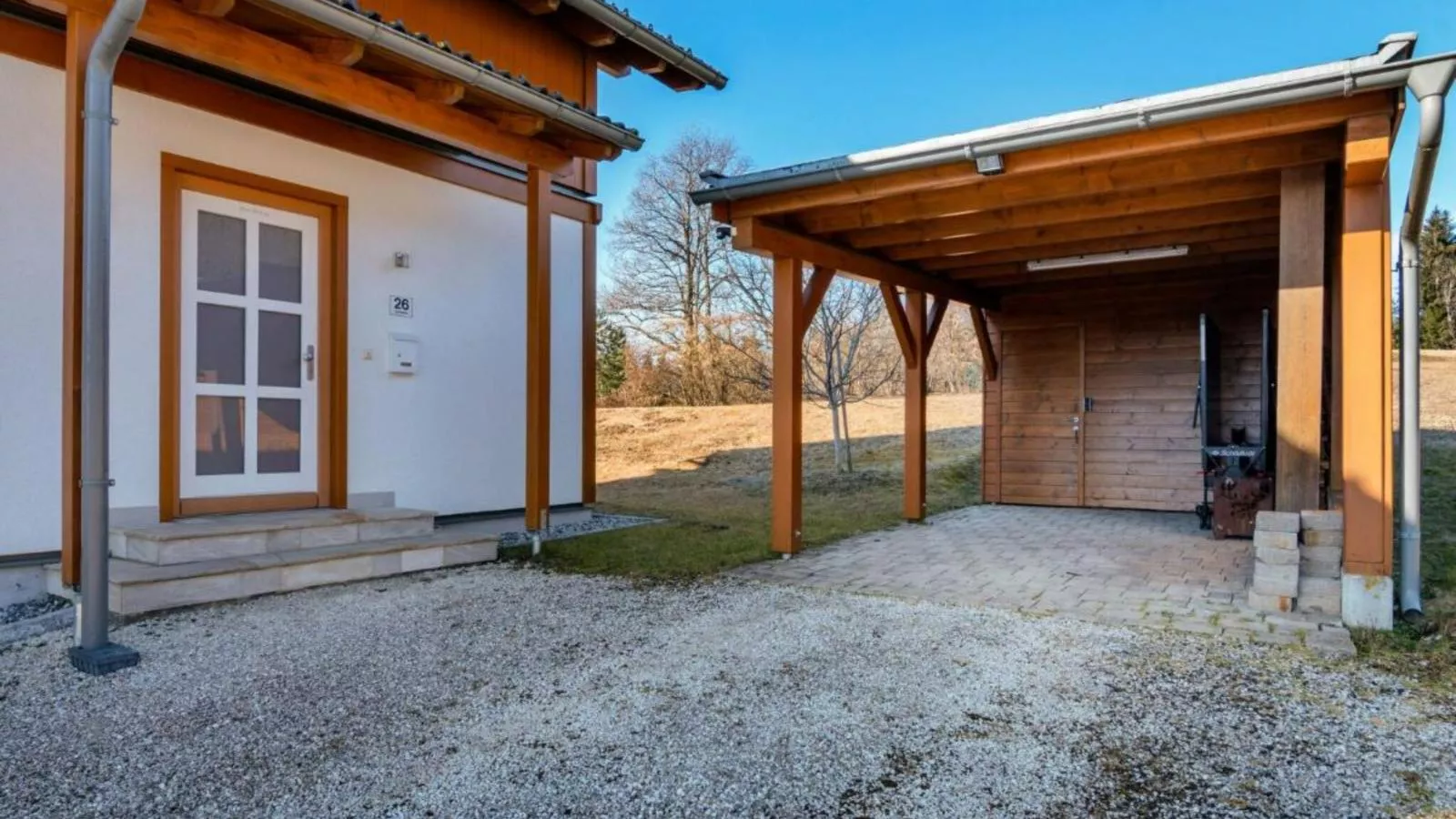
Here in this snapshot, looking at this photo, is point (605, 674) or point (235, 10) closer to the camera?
point (605, 674)

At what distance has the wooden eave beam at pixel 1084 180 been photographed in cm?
418

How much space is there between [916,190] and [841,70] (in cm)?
1231

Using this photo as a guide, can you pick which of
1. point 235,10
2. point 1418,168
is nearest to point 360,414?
point 235,10

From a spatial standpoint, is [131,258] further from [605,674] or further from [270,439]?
[605,674]

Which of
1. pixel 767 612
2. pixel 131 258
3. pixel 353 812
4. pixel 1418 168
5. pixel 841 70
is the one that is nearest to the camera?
pixel 353 812

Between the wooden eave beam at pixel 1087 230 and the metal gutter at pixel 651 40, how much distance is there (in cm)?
261

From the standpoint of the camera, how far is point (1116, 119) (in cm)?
403

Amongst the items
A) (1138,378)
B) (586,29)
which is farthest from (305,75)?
(1138,378)

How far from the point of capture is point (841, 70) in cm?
1594

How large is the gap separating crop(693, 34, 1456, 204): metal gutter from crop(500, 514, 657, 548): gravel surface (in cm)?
279

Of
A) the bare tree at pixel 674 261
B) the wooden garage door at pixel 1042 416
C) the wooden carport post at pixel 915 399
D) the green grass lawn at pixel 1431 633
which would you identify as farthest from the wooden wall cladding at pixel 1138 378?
the bare tree at pixel 674 261

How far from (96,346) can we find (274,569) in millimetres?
1525

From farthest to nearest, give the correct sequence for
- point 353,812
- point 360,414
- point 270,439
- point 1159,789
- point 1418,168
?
point 360,414 < point 270,439 < point 1418,168 < point 1159,789 < point 353,812

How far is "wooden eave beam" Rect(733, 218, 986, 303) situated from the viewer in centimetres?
539
